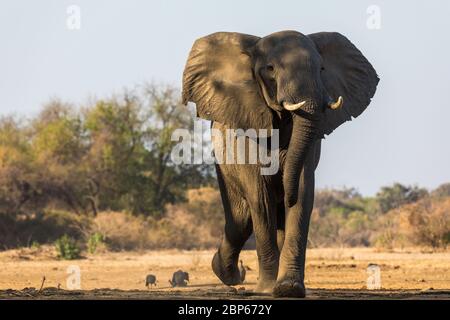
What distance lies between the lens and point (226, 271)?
15.6 metres

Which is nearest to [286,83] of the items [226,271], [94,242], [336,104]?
[336,104]

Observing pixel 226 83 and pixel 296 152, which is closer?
pixel 296 152

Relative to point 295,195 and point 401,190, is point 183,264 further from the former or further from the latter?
point 401,190

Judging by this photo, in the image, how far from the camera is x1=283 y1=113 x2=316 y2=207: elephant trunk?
12.7 m

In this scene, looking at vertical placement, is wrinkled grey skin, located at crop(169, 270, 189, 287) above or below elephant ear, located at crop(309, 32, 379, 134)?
below

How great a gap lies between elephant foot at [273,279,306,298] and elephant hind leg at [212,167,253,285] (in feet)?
6.34

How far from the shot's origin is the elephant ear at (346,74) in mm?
14125

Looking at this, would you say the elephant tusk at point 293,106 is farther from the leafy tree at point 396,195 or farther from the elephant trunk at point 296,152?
the leafy tree at point 396,195

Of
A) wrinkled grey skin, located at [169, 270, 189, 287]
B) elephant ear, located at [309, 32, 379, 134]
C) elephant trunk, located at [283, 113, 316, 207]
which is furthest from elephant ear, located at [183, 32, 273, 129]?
wrinkled grey skin, located at [169, 270, 189, 287]

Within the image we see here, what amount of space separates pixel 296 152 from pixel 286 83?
2.13ft

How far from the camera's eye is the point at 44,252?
89.2 ft

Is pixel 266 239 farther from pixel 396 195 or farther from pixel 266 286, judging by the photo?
pixel 396 195

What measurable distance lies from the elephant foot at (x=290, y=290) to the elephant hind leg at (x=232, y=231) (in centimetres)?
193

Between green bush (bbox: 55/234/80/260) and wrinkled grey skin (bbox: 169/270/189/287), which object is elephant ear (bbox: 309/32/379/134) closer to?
wrinkled grey skin (bbox: 169/270/189/287)
